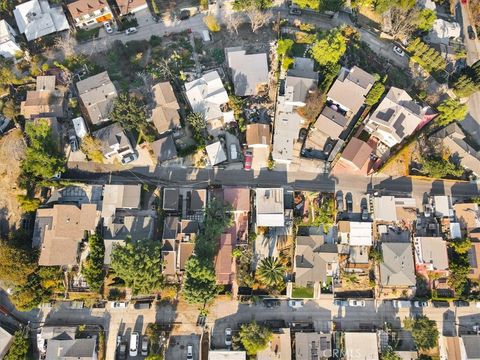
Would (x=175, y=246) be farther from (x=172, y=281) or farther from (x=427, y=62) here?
(x=427, y=62)

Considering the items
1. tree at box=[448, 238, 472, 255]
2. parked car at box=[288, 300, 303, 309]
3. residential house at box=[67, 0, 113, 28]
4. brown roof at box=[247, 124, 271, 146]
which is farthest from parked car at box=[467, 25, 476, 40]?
residential house at box=[67, 0, 113, 28]

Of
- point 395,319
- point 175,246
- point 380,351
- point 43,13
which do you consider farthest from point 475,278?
point 43,13

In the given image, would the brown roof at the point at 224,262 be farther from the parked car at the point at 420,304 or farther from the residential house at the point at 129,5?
the residential house at the point at 129,5

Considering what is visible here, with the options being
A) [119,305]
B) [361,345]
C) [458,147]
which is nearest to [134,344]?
[119,305]

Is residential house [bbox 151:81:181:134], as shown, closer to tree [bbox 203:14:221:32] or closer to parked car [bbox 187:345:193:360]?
tree [bbox 203:14:221:32]

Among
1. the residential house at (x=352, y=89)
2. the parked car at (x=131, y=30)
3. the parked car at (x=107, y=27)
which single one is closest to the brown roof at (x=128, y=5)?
the parked car at (x=131, y=30)

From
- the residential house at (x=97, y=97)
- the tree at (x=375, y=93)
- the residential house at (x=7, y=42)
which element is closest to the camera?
the residential house at (x=97, y=97)

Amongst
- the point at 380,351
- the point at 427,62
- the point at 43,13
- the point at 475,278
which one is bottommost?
the point at 380,351
